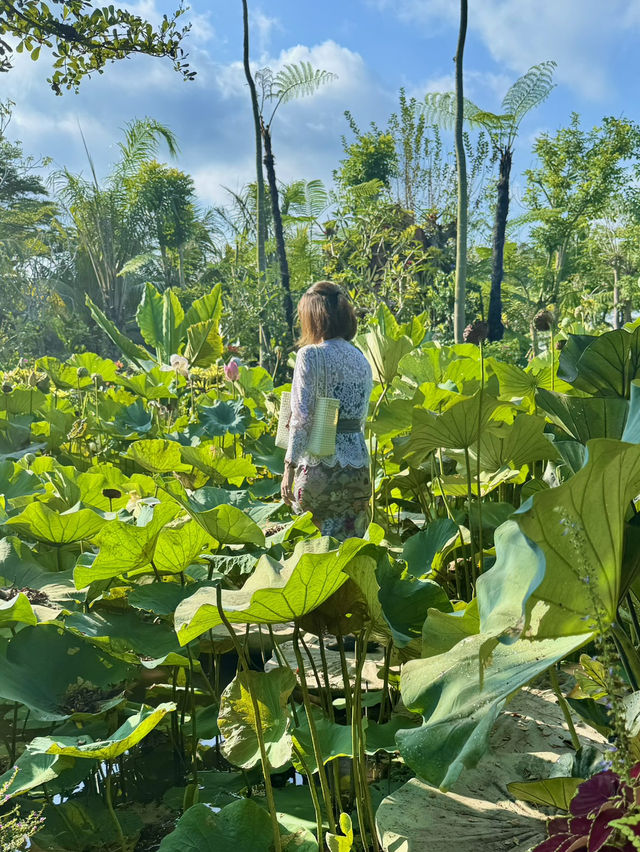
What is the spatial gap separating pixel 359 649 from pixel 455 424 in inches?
17.1

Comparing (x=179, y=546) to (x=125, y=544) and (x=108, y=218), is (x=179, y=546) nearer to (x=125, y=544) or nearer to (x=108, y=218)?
(x=125, y=544)

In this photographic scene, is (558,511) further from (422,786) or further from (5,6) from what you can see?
(5,6)

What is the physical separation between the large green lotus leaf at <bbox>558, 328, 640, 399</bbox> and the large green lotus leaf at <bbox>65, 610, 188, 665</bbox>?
2.15ft

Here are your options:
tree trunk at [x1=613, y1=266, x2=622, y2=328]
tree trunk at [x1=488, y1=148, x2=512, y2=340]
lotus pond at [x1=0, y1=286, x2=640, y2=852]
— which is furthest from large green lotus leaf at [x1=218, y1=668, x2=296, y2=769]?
tree trunk at [x1=488, y1=148, x2=512, y2=340]

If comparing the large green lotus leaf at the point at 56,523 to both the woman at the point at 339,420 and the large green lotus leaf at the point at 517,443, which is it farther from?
the woman at the point at 339,420

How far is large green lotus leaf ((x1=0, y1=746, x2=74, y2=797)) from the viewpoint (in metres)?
0.85

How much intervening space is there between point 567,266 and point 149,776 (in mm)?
18545

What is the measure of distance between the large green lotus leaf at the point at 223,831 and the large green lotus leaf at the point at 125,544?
321 mm

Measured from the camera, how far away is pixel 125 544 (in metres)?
0.99

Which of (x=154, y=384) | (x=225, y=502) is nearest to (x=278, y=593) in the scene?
(x=225, y=502)

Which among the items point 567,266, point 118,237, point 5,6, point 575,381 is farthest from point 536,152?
point 575,381

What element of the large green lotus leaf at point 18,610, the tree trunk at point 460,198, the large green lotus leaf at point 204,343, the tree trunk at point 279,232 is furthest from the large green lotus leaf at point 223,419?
the tree trunk at point 279,232

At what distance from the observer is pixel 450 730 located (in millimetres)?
511

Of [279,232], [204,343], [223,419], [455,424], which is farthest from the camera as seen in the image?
[279,232]
